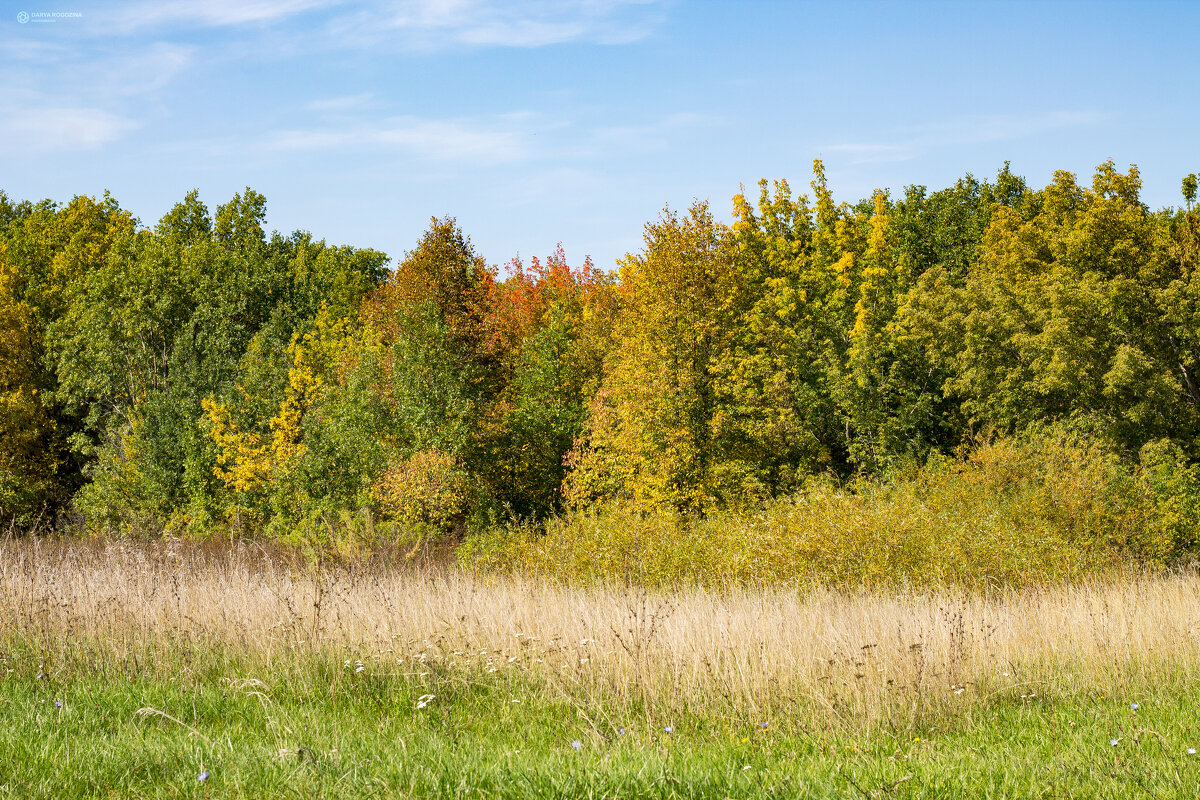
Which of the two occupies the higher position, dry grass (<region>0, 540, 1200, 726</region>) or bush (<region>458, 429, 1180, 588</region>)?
dry grass (<region>0, 540, 1200, 726</region>)

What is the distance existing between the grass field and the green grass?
0.02 meters

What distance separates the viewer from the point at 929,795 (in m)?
4.88

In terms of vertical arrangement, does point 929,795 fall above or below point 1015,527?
above

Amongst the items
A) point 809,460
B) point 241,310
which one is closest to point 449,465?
point 809,460

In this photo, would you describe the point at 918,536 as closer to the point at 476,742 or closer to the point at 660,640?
the point at 660,640

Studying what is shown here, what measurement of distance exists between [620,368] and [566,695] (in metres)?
21.0

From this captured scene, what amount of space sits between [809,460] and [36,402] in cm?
3483

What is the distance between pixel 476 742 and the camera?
609 cm

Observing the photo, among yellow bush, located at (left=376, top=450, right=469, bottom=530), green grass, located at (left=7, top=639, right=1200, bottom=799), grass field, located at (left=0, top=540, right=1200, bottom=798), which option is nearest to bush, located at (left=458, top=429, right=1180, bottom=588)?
yellow bush, located at (left=376, top=450, right=469, bottom=530)

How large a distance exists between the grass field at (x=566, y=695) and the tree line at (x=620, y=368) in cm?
1481

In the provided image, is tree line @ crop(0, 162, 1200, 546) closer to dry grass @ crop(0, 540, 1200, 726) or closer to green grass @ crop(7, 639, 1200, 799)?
dry grass @ crop(0, 540, 1200, 726)

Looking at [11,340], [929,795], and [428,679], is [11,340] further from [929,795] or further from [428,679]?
[929,795]

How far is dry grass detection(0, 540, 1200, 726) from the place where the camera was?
→ 7059 millimetres

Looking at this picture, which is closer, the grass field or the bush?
the grass field
